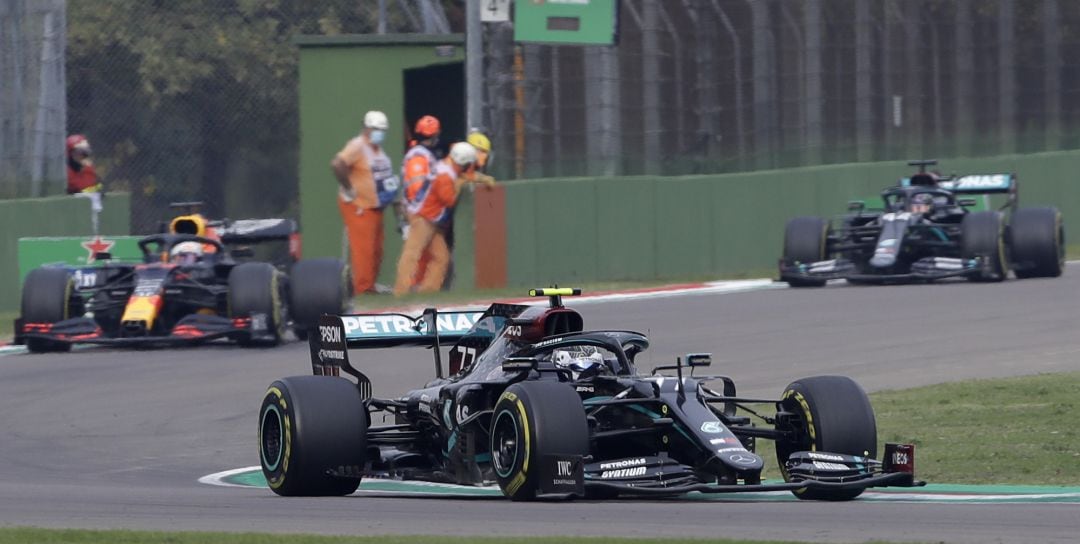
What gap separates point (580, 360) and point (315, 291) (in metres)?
8.98

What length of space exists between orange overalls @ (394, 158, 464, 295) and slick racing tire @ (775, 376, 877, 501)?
1443 centimetres

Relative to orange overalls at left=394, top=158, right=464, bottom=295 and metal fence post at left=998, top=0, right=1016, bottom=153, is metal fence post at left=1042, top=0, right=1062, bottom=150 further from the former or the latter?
orange overalls at left=394, top=158, right=464, bottom=295

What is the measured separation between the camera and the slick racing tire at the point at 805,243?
2388cm

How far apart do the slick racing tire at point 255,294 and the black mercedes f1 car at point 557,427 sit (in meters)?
7.04

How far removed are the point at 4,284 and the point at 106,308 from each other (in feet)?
16.6

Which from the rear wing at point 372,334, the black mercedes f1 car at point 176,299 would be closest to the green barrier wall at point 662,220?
the black mercedes f1 car at point 176,299

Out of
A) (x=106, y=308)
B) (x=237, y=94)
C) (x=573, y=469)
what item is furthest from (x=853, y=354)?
(x=237, y=94)

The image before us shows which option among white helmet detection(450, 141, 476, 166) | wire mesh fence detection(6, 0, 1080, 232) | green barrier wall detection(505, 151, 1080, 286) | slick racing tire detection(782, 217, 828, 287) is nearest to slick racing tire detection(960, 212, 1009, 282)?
slick racing tire detection(782, 217, 828, 287)

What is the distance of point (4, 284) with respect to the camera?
79.4 feet

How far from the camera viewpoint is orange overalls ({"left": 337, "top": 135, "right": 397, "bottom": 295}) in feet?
84.2

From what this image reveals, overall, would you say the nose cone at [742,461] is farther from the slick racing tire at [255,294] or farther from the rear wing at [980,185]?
the rear wing at [980,185]

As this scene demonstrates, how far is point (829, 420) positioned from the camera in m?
10.4

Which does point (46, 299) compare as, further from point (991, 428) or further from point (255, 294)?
point (991, 428)

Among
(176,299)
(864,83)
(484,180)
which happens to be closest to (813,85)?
(864,83)
